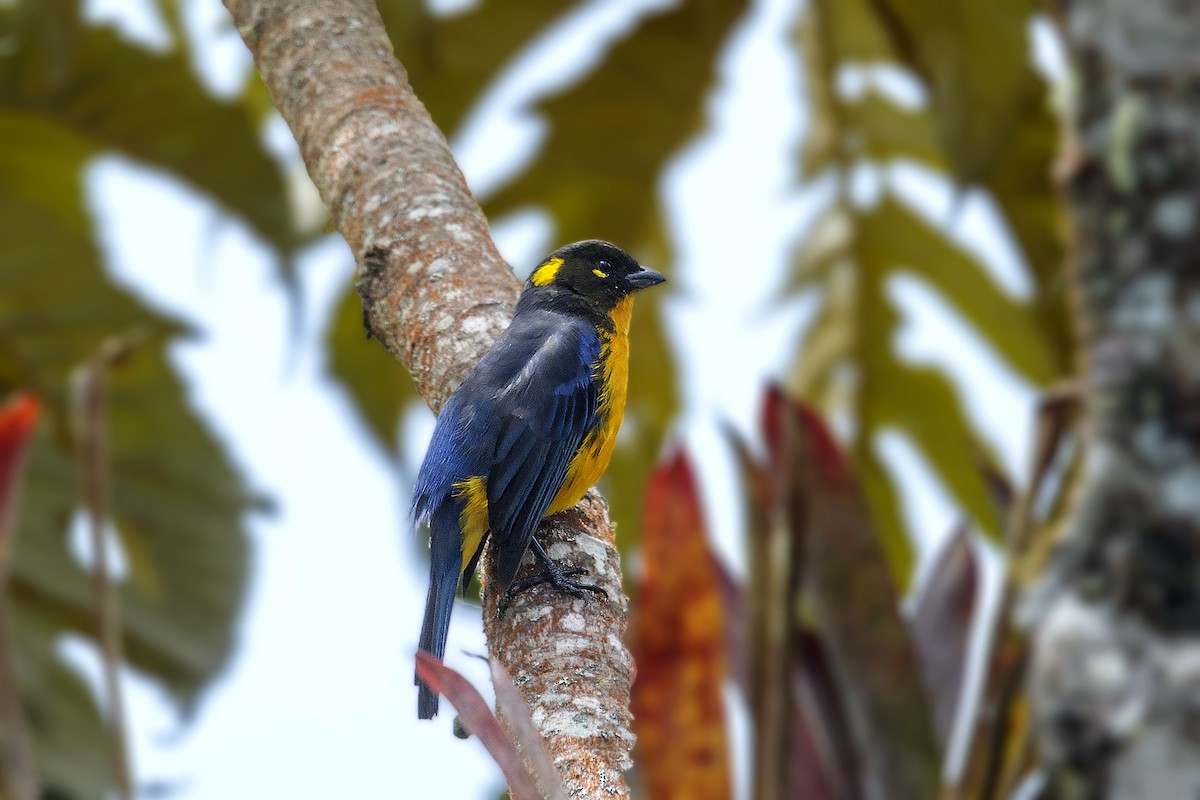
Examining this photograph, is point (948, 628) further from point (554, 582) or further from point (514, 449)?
point (554, 582)

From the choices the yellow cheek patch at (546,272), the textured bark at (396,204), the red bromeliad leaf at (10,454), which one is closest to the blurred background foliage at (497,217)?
the yellow cheek patch at (546,272)

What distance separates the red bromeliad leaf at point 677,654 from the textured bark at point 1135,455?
1779 millimetres

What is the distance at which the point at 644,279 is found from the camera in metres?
3.44

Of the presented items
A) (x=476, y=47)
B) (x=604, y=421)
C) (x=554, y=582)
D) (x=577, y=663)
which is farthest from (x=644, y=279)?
(x=476, y=47)

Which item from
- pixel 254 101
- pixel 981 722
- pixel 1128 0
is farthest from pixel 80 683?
pixel 1128 0

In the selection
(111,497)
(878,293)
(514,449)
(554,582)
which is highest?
(878,293)

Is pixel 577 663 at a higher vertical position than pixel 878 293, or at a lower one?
lower

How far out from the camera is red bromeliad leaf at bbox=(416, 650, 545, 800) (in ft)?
5.25

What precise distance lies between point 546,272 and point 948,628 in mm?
1328

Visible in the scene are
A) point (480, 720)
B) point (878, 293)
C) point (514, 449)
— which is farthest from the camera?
point (878, 293)

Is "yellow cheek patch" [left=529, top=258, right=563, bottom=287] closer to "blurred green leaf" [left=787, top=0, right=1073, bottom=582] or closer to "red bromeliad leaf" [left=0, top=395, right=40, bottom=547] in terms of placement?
"red bromeliad leaf" [left=0, top=395, right=40, bottom=547]

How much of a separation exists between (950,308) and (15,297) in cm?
415

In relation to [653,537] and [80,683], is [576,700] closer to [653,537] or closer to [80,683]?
[653,537]

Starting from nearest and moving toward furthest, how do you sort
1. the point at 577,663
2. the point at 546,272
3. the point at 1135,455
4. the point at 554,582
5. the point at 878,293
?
the point at 1135,455
the point at 577,663
the point at 554,582
the point at 546,272
the point at 878,293
